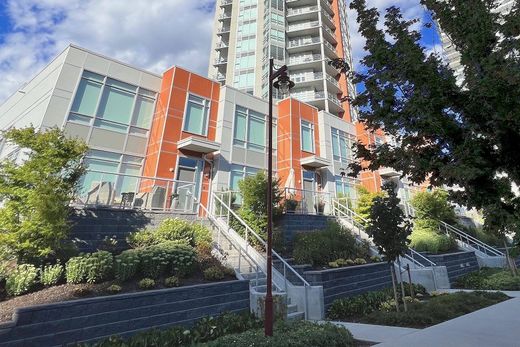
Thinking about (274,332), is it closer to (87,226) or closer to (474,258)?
(87,226)

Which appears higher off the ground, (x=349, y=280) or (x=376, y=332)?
(x=349, y=280)

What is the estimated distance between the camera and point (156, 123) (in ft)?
61.4

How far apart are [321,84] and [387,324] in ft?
117

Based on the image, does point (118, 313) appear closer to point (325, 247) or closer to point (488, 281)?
point (325, 247)

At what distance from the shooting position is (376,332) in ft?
23.9

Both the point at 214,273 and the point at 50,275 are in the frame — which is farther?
the point at 214,273

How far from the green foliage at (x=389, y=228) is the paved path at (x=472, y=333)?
211 centimetres

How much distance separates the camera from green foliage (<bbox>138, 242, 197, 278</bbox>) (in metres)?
8.43

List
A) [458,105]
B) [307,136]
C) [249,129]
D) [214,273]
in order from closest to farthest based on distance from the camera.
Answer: [458,105]
[214,273]
[249,129]
[307,136]

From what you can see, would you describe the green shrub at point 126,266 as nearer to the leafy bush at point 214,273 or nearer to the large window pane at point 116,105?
the leafy bush at point 214,273

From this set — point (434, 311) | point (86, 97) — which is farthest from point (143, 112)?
point (434, 311)

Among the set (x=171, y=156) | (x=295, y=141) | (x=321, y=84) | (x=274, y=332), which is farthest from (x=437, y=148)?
(x=321, y=84)

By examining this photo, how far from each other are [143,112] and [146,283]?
13.1 meters

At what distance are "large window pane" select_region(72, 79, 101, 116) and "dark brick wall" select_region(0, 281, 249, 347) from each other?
12382mm
